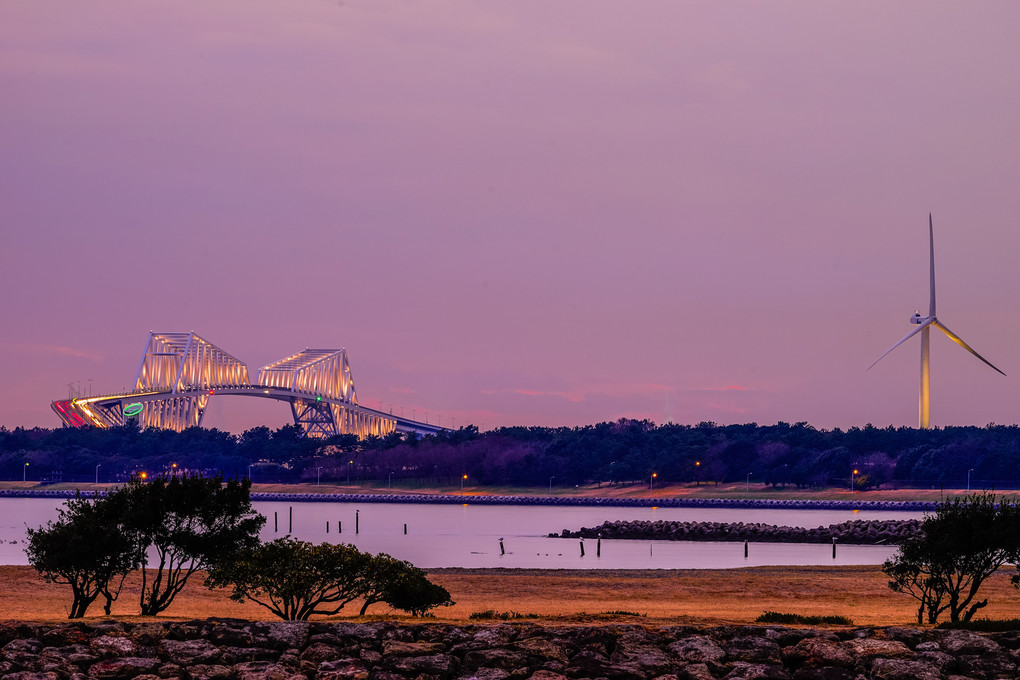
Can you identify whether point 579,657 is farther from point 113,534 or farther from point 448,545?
point 448,545

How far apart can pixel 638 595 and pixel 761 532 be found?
228ft

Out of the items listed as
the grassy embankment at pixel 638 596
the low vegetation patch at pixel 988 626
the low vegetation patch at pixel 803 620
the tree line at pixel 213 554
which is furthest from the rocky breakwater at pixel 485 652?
the tree line at pixel 213 554

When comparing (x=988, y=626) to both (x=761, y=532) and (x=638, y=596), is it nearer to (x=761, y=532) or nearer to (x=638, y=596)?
(x=638, y=596)

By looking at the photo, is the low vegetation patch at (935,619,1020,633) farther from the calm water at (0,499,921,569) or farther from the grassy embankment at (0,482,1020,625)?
the calm water at (0,499,921,569)

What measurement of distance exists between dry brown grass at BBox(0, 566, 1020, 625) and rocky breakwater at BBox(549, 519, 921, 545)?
1705 inches

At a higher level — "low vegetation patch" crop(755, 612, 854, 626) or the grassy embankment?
"low vegetation patch" crop(755, 612, 854, 626)

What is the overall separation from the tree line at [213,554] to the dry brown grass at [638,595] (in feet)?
4.04

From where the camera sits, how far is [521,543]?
11238 centimetres

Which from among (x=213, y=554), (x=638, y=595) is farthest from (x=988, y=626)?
(x=638, y=595)

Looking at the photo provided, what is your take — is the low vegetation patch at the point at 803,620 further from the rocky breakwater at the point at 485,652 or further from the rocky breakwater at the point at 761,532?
the rocky breakwater at the point at 761,532

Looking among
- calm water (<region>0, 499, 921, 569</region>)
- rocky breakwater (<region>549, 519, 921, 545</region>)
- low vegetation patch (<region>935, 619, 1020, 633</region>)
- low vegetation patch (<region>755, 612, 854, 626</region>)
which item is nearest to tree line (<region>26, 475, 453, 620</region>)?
low vegetation patch (<region>755, 612, 854, 626</region>)

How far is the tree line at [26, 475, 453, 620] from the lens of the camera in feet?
103

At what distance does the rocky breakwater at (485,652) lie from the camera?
23.4 m

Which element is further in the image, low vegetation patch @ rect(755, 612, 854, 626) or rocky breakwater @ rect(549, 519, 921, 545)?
rocky breakwater @ rect(549, 519, 921, 545)
